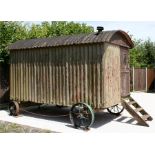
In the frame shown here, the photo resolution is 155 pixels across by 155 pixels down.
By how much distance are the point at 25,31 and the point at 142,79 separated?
513 inches

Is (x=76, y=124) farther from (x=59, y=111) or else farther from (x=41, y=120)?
(x=59, y=111)

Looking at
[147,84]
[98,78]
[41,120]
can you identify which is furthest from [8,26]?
[147,84]

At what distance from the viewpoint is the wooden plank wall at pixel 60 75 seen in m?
11.7

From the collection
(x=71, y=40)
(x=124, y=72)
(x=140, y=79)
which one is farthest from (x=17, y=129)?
(x=140, y=79)

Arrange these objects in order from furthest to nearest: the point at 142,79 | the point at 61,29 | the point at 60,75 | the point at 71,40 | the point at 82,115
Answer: the point at 142,79 → the point at 61,29 → the point at 60,75 → the point at 71,40 → the point at 82,115

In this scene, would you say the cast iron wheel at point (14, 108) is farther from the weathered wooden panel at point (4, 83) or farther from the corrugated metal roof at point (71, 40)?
the corrugated metal roof at point (71, 40)

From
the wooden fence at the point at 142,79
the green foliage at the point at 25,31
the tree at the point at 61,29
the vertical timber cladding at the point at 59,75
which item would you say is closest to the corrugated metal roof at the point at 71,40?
the vertical timber cladding at the point at 59,75

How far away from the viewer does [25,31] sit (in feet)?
68.1

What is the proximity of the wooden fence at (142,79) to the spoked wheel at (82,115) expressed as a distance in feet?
54.7

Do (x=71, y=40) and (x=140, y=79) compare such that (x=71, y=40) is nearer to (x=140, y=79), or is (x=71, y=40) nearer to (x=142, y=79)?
(x=140, y=79)

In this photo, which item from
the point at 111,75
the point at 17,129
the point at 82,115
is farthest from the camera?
the point at 111,75

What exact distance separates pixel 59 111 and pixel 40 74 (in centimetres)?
295

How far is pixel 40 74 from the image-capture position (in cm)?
1365

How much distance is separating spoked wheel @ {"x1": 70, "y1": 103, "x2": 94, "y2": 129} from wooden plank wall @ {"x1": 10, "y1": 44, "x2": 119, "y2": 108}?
323 millimetres
